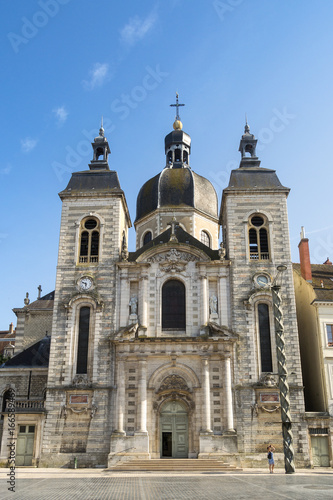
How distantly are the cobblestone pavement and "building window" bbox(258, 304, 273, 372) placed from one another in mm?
5871

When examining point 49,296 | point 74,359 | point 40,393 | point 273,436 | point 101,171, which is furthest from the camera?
point 49,296

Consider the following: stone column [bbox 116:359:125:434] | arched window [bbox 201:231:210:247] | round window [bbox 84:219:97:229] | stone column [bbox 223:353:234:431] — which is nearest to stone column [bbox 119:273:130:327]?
stone column [bbox 116:359:125:434]

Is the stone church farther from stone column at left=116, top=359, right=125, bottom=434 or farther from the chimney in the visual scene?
the chimney

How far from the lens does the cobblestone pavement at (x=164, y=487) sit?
530 inches

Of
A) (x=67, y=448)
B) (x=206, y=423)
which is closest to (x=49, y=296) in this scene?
(x=67, y=448)

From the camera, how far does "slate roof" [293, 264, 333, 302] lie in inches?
1043

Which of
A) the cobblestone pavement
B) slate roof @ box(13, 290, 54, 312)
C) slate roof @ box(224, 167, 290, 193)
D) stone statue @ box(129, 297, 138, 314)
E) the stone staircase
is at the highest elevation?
slate roof @ box(224, 167, 290, 193)

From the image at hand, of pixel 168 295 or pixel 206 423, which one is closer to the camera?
pixel 206 423

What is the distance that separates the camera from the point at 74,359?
2584 centimetres

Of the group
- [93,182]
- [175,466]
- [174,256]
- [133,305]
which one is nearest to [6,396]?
[133,305]

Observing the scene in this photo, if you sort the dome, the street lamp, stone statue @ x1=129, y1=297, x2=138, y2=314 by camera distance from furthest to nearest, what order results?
the dome → stone statue @ x1=129, y1=297, x2=138, y2=314 → the street lamp

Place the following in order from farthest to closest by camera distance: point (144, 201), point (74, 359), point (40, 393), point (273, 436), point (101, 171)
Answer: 1. point (144, 201)
2. point (101, 171)
3. point (40, 393)
4. point (74, 359)
5. point (273, 436)

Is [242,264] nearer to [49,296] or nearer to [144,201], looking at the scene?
[144,201]

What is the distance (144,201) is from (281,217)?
10.3 metres
